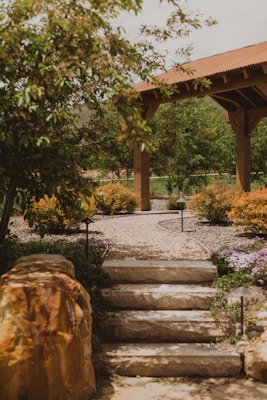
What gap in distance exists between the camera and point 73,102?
6.46 metres

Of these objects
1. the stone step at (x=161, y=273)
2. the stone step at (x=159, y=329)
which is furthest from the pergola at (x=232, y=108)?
the stone step at (x=159, y=329)

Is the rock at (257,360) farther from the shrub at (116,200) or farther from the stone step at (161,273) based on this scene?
the shrub at (116,200)

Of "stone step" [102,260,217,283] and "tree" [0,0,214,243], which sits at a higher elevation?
"tree" [0,0,214,243]

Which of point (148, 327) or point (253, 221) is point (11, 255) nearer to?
point (148, 327)

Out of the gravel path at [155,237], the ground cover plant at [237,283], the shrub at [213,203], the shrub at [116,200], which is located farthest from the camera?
the shrub at [116,200]

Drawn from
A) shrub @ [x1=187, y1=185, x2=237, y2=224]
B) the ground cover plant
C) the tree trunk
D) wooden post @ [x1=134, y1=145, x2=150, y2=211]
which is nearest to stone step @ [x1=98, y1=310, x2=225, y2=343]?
the ground cover plant

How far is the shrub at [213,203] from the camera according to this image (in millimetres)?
10398

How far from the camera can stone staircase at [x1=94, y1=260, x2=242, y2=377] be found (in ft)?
16.5

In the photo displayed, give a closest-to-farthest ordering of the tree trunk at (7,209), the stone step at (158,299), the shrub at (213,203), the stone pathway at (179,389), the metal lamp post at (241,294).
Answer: the stone pathway at (179,389)
the metal lamp post at (241,294)
the stone step at (158,299)
the tree trunk at (7,209)
the shrub at (213,203)

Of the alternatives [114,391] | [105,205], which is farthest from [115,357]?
[105,205]

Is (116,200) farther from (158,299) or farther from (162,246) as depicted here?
(158,299)

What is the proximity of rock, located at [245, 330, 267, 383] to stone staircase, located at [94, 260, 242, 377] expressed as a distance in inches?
5.3

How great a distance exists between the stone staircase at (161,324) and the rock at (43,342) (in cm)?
77

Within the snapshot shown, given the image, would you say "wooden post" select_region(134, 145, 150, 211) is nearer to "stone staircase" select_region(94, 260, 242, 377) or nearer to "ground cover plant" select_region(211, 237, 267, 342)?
"ground cover plant" select_region(211, 237, 267, 342)
